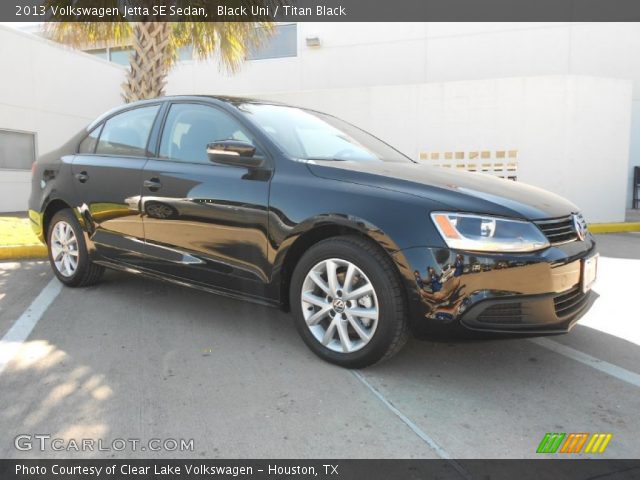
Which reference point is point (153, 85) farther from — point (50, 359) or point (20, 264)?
point (50, 359)

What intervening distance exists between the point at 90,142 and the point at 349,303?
2990 millimetres

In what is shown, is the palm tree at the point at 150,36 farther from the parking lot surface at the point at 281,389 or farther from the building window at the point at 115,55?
the building window at the point at 115,55

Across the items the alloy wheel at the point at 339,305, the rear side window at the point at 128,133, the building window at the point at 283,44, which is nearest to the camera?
the alloy wheel at the point at 339,305

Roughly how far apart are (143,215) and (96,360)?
1.16 meters

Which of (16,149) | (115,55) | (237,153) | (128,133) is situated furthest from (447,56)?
(237,153)

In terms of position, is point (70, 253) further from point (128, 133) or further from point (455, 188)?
point (455, 188)

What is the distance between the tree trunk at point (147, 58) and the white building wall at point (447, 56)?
7.00 metres

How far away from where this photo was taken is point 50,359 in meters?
3.19

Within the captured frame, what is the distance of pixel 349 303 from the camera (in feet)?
9.58

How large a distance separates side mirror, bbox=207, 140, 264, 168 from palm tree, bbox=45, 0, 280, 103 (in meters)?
5.69

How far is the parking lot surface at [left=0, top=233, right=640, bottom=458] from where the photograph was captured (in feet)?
7.59

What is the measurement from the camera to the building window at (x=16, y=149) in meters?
12.1

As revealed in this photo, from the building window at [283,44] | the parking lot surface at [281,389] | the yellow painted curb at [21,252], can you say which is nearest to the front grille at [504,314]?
the parking lot surface at [281,389]
